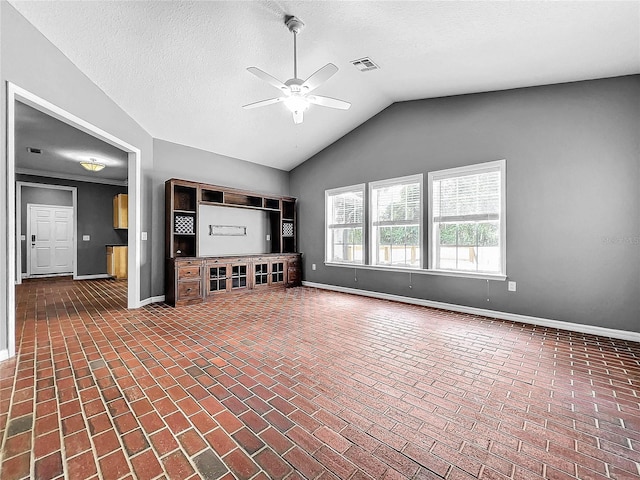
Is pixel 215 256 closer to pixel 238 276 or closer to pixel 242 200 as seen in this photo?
pixel 238 276

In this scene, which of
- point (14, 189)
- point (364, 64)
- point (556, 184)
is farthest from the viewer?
point (364, 64)

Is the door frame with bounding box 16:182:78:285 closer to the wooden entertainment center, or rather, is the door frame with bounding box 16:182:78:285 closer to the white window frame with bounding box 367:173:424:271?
the wooden entertainment center

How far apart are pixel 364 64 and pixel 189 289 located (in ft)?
14.0

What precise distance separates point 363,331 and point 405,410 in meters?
1.51

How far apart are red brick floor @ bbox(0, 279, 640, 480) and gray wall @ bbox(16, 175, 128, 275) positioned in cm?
487

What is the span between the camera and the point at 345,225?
5828mm

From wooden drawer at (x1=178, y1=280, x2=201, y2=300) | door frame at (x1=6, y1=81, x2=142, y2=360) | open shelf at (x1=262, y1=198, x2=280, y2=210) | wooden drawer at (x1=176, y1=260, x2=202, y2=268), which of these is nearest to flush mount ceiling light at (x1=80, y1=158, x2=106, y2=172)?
door frame at (x1=6, y1=81, x2=142, y2=360)

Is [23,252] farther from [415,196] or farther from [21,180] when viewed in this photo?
[415,196]

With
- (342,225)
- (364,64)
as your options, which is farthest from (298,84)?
(342,225)

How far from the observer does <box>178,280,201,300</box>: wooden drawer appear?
4.47 m

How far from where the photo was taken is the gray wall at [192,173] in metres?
4.73

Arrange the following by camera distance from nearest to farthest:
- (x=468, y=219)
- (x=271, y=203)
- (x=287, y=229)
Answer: (x=468, y=219), (x=271, y=203), (x=287, y=229)

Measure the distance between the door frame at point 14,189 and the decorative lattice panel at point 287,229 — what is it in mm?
2929

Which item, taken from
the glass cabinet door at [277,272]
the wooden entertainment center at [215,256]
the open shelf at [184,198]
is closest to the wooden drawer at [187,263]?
the wooden entertainment center at [215,256]
